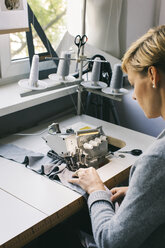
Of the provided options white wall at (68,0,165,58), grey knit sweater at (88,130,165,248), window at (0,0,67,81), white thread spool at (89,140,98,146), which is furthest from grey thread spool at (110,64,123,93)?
grey knit sweater at (88,130,165,248)

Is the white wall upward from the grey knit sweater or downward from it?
upward

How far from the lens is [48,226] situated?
4.13 feet

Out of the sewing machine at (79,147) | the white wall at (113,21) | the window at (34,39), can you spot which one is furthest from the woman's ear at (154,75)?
the white wall at (113,21)

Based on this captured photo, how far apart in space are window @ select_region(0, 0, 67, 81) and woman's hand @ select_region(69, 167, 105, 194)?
100 cm

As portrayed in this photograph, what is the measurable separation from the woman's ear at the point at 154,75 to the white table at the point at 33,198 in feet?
2.00

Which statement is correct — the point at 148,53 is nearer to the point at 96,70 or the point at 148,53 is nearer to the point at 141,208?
the point at 141,208

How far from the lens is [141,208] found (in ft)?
3.20

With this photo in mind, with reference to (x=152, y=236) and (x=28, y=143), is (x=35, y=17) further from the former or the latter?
(x=152, y=236)

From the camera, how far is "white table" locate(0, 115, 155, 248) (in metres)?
1.19

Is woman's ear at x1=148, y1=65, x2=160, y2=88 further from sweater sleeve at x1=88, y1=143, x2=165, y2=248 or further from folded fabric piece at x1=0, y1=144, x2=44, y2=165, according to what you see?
folded fabric piece at x1=0, y1=144, x2=44, y2=165

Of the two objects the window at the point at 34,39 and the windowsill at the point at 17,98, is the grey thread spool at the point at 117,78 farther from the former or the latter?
the window at the point at 34,39

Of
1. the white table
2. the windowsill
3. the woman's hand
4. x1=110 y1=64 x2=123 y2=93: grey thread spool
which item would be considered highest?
x1=110 y1=64 x2=123 y2=93: grey thread spool

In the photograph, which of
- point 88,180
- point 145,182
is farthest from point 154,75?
point 88,180

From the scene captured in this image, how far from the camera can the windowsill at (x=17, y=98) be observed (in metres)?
1.89
